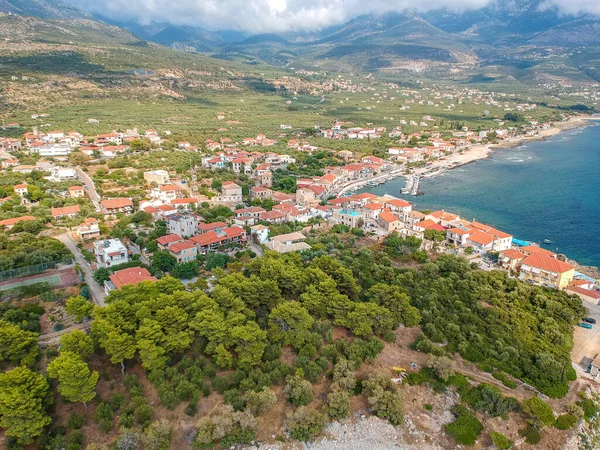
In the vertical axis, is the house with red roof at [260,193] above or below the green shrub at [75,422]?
above

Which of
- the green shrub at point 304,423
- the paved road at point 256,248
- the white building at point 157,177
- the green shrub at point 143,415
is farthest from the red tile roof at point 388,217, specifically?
the green shrub at point 143,415

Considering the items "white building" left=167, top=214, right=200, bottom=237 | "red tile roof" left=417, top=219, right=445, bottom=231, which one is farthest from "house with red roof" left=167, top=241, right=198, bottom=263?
"red tile roof" left=417, top=219, right=445, bottom=231

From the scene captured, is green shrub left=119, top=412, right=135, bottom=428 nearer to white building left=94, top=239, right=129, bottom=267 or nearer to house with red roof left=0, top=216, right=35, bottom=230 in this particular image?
white building left=94, top=239, right=129, bottom=267

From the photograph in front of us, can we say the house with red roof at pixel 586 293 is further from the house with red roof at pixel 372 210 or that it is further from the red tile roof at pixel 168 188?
the red tile roof at pixel 168 188

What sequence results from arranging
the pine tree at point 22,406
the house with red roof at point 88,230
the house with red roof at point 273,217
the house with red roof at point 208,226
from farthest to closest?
1. the house with red roof at point 273,217
2. the house with red roof at point 208,226
3. the house with red roof at point 88,230
4. the pine tree at point 22,406

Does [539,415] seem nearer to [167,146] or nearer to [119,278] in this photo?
[119,278]

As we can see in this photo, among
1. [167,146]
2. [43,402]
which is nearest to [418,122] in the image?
[167,146]
